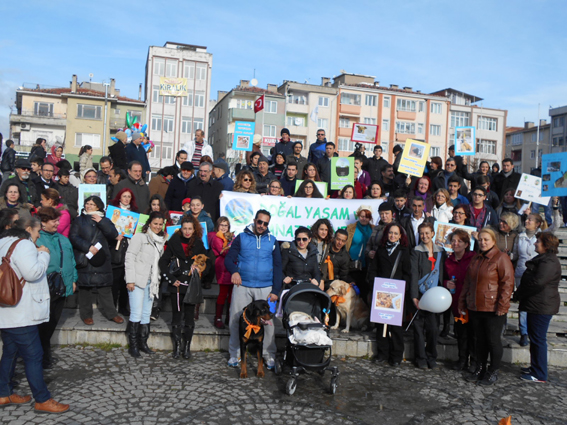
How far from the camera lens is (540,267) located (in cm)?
681

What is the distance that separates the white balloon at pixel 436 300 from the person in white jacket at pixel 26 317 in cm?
483

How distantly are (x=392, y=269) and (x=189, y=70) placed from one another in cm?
5787

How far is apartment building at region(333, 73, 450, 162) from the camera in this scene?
6581cm

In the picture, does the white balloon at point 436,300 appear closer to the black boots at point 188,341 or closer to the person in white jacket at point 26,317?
the black boots at point 188,341

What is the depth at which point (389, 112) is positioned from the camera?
67.2 m

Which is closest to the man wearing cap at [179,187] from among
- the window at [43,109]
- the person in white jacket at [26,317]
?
the person in white jacket at [26,317]

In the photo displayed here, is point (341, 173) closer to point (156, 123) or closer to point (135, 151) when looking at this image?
point (135, 151)

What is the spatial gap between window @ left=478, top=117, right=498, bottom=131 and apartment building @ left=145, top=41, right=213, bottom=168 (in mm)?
43159

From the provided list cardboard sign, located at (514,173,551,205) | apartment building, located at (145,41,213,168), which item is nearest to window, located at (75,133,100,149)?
apartment building, located at (145,41,213,168)

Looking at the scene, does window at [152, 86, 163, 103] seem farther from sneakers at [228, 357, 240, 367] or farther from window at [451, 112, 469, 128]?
sneakers at [228, 357, 240, 367]

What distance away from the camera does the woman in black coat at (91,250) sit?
7574 mm

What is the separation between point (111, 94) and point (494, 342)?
2601 inches

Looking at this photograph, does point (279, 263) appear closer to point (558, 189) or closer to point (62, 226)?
point (62, 226)

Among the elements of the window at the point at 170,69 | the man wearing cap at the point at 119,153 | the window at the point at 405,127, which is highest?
the window at the point at 170,69
